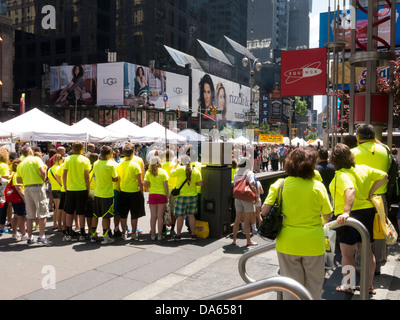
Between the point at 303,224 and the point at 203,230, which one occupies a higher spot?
the point at 303,224

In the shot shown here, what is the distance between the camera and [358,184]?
4.60 metres

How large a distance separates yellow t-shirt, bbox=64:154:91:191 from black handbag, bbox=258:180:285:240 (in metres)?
5.20

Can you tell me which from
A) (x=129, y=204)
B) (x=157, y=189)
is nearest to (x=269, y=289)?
(x=157, y=189)

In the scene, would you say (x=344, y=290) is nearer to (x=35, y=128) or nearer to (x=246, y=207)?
(x=246, y=207)

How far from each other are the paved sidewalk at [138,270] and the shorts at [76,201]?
2.17 ft

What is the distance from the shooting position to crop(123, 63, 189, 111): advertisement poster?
5231cm

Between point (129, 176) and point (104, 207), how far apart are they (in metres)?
0.82

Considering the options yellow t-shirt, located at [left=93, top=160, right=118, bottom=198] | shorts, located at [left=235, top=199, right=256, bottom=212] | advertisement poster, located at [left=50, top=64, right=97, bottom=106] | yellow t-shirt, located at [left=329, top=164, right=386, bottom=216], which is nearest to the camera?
yellow t-shirt, located at [left=329, top=164, right=386, bottom=216]

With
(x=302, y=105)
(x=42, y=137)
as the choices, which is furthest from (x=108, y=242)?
(x=302, y=105)

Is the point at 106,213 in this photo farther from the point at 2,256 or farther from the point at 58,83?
the point at 58,83

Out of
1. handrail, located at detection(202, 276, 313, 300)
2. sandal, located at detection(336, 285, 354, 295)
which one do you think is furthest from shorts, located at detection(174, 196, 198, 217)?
handrail, located at detection(202, 276, 313, 300)

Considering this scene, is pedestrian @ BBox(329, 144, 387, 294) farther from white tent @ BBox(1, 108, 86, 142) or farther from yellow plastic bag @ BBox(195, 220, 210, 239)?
white tent @ BBox(1, 108, 86, 142)

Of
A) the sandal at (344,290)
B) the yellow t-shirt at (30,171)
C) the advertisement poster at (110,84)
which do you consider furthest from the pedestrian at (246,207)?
the advertisement poster at (110,84)

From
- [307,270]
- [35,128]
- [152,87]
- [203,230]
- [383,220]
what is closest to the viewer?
[307,270]
